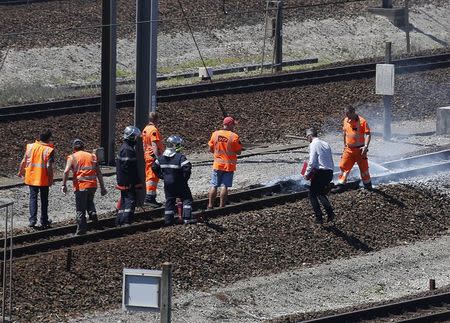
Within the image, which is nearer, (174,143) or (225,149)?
(174,143)

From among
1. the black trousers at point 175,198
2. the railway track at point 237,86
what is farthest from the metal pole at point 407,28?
the black trousers at point 175,198

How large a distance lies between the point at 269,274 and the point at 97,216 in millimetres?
3551

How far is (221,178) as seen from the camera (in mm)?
22125

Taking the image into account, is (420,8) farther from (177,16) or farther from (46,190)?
(46,190)

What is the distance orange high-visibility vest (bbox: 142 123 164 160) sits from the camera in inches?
874

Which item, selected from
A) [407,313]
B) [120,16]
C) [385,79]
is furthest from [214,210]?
[120,16]

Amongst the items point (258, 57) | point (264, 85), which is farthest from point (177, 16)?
point (264, 85)

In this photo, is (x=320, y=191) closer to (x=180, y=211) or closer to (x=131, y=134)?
(x=180, y=211)

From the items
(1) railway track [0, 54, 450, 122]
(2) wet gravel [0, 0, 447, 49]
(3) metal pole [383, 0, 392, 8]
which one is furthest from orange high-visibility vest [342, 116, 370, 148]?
(3) metal pole [383, 0, 392, 8]

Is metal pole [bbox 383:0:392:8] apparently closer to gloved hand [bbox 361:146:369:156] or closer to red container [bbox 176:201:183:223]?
gloved hand [bbox 361:146:369:156]

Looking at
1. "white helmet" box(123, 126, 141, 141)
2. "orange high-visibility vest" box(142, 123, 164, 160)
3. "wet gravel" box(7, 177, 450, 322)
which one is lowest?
"wet gravel" box(7, 177, 450, 322)

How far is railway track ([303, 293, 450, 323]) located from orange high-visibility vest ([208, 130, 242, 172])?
14.7ft

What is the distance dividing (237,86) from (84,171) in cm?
1308

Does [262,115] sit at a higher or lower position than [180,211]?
higher
